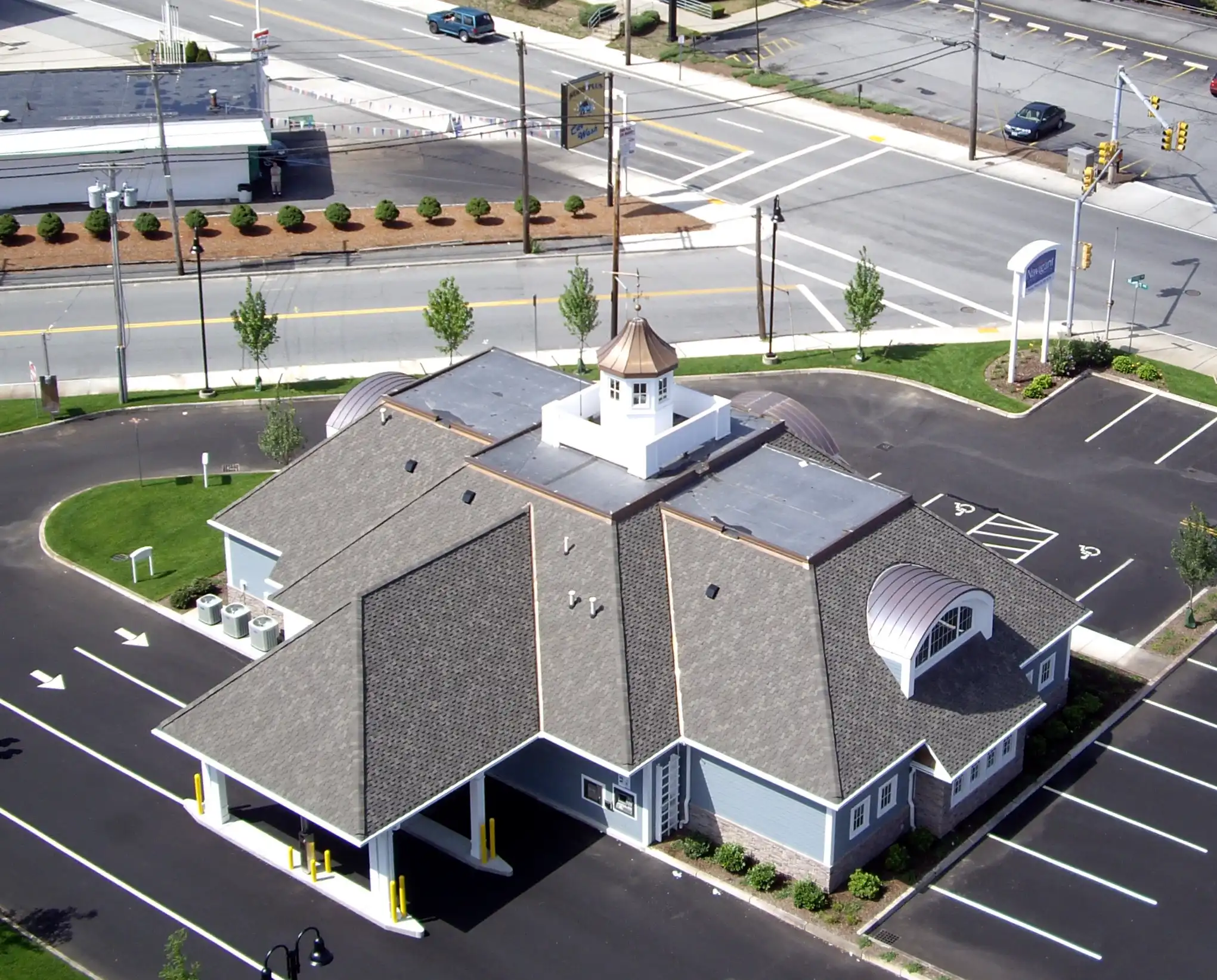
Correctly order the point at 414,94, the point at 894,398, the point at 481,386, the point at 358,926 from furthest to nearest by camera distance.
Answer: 1. the point at 414,94
2. the point at 894,398
3. the point at 481,386
4. the point at 358,926

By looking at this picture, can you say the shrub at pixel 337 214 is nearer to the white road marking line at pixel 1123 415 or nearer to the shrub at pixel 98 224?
the shrub at pixel 98 224

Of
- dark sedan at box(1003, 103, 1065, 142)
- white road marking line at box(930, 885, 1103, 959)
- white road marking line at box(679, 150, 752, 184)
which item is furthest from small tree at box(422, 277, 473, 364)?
dark sedan at box(1003, 103, 1065, 142)

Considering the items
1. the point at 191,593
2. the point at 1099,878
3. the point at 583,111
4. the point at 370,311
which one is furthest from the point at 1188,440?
the point at 191,593

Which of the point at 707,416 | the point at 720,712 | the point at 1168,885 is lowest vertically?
the point at 1168,885

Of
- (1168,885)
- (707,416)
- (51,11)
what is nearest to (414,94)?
(51,11)

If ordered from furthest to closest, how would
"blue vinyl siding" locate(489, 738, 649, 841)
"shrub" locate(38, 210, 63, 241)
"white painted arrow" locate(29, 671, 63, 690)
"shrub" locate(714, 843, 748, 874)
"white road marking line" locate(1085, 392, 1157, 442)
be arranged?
1. "shrub" locate(38, 210, 63, 241)
2. "white road marking line" locate(1085, 392, 1157, 442)
3. "white painted arrow" locate(29, 671, 63, 690)
4. "blue vinyl siding" locate(489, 738, 649, 841)
5. "shrub" locate(714, 843, 748, 874)

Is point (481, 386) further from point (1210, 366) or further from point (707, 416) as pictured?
point (1210, 366)

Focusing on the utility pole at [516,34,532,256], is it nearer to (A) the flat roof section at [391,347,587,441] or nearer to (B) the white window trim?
(A) the flat roof section at [391,347,587,441]
